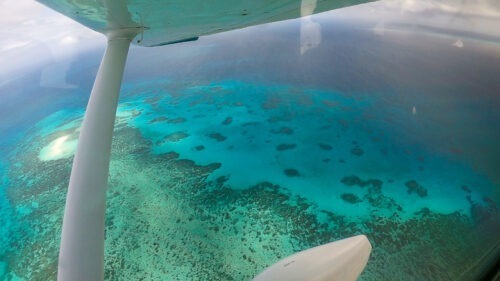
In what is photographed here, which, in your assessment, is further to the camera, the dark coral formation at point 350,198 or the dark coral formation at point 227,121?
the dark coral formation at point 227,121

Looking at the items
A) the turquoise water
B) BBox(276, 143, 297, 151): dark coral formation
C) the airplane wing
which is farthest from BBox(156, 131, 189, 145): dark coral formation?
the airplane wing

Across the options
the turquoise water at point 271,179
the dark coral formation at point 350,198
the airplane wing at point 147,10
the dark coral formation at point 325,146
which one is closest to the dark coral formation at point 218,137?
the turquoise water at point 271,179

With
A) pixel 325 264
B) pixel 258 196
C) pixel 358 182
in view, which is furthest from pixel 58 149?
pixel 325 264

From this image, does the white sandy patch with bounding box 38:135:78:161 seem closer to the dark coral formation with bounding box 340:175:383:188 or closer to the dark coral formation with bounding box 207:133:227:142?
the dark coral formation with bounding box 207:133:227:142

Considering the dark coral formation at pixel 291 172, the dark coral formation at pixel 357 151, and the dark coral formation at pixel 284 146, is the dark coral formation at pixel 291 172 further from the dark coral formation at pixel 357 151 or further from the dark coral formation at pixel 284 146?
the dark coral formation at pixel 357 151

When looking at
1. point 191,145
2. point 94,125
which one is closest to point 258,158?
point 191,145

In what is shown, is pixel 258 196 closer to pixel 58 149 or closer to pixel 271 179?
pixel 271 179
